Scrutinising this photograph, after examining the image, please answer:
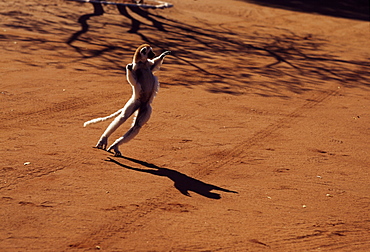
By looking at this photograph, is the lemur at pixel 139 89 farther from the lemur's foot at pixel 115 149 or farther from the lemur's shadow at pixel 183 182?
the lemur's shadow at pixel 183 182

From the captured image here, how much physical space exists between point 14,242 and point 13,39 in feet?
35.6

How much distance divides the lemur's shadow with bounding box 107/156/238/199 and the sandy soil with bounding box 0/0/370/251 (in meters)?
0.03

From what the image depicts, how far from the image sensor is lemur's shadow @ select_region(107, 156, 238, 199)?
25.6ft

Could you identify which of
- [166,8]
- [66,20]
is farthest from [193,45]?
[166,8]

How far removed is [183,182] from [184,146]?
4.96 ft

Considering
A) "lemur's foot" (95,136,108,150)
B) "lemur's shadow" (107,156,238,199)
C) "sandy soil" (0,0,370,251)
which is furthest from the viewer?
"lemur's foot" (95,136,108,150)

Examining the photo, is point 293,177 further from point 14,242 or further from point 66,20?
point 66,20

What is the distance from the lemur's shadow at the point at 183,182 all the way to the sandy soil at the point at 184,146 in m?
0.03

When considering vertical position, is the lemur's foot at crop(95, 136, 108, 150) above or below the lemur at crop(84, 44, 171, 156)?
below

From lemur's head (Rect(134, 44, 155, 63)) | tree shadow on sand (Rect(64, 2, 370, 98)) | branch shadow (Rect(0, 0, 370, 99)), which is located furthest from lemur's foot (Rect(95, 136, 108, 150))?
tree shadow on sand (Rect(64, 2, 370, 98))

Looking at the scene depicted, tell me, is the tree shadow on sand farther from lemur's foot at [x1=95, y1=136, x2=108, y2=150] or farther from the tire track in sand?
lemur's foot at [x1=95, y1=136, x2=108, y2=150]

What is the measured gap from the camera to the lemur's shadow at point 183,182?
Answer: 7793 mm

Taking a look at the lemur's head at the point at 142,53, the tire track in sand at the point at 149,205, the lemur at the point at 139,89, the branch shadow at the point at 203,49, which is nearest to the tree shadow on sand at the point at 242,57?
the branch shadow at the point at 203,49

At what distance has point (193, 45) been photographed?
18109 mm
